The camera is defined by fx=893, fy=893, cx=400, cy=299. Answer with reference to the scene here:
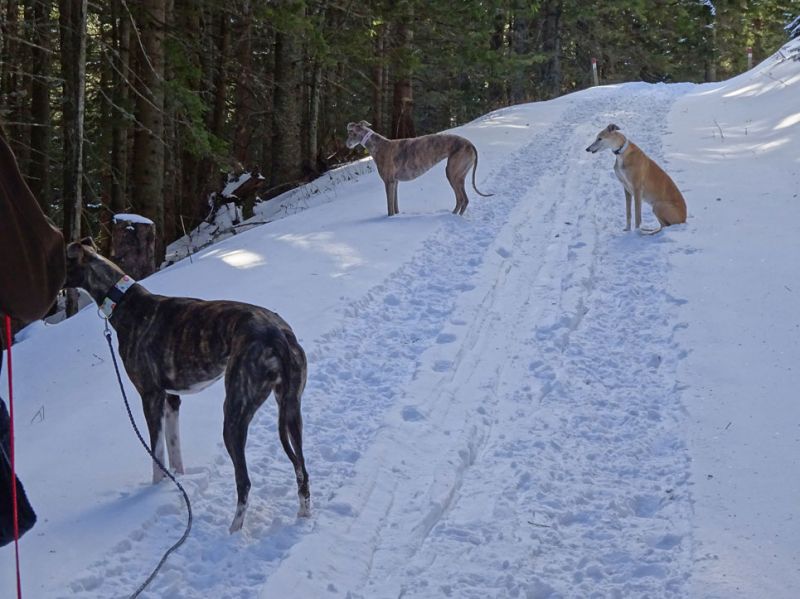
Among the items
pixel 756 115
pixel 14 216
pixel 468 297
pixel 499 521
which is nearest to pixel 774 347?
pixel 468 297

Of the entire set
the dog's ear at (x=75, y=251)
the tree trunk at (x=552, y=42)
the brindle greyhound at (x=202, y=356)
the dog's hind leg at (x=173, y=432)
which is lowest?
the dog's hind leg at (x=173, y=432)

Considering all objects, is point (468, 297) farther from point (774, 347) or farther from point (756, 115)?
point (756, 115)

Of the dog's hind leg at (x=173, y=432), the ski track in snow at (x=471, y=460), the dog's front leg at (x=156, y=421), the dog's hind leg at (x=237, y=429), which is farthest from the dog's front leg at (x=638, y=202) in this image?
the dog's hind leg at (x=237, y=429)

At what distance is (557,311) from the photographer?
8914 millimetres

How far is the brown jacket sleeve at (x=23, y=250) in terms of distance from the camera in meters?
3.04

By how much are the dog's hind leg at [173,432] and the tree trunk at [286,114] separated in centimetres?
1461

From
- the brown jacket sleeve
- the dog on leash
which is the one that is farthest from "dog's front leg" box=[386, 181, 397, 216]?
the brown jacket sleeve

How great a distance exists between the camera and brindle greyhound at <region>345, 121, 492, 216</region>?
1292cm

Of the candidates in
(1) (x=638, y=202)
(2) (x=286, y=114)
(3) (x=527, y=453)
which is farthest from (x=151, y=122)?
(3) (x=527, y=453)

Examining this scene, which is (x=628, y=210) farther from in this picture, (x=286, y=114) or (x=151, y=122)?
(x=286, y=114)

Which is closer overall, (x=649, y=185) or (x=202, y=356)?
(x=202, y=356)

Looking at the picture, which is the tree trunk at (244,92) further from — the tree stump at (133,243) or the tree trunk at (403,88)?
the tree stump at (133,243)

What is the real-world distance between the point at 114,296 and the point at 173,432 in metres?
0.95

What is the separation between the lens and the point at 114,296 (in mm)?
5629
